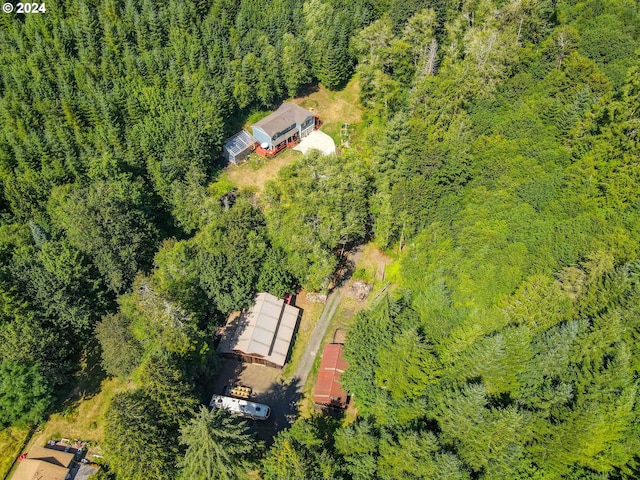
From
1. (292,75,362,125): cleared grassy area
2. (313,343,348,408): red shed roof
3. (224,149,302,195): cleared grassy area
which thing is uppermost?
(292,75,362,125): cleared grassy area

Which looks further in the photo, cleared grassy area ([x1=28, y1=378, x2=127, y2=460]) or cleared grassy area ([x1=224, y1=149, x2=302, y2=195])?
cleared grassy area ([x1=224, y1=149, x2=302, y2=195])

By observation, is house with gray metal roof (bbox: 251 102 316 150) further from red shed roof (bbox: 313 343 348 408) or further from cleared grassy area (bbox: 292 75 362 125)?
red shed roof (bbox: 313 343 348 408)

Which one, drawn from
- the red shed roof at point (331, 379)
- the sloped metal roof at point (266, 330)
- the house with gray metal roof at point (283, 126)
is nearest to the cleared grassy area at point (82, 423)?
the sloped metal roof at point (266, 330)

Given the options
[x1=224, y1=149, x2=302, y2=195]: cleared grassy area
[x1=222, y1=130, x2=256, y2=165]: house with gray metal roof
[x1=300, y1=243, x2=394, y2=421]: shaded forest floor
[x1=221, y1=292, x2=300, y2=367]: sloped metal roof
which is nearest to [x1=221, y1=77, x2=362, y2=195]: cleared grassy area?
[x1=224, y1=149, x2=302, y2=195]: cleared grassy area

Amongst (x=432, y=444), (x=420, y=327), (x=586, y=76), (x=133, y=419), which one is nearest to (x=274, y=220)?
(x=420, y=327)

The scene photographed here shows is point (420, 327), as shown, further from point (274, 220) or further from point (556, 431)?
point (274, 220)

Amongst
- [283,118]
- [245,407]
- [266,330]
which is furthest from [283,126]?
[245,407]

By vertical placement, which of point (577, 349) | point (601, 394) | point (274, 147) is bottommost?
point (601, 394)
